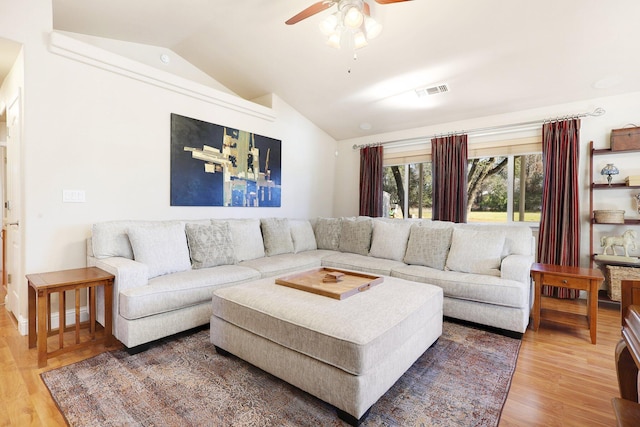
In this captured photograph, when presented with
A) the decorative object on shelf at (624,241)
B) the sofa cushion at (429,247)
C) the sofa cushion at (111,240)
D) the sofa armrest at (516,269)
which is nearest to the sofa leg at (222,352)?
the sofa cushion at (111,240)

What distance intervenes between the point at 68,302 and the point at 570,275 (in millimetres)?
4237

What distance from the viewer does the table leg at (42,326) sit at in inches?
78.4

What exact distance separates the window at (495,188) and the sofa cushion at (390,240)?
125 centimetres

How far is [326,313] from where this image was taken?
174 centimetres

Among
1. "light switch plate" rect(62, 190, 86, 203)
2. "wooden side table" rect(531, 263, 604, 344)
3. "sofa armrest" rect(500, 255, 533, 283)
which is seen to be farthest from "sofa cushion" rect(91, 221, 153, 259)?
"wooden side table" rect(531, 263, 604, 344)

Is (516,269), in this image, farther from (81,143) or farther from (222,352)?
(81,143)

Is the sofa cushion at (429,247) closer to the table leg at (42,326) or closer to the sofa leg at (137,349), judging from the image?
the sofa leg at (137,349)

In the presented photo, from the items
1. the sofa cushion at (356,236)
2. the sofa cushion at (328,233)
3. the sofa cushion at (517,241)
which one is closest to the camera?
the sofa cushion at (517,241)

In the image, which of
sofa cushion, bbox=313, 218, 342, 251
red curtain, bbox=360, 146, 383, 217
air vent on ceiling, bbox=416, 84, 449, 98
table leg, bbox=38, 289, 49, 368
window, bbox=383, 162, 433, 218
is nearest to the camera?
table leg, bbox=38, 289, 49, 368

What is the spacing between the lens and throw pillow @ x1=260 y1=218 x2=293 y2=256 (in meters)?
3.80

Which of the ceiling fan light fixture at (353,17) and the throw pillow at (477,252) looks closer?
the ceiling fan light fixture at (353,17)

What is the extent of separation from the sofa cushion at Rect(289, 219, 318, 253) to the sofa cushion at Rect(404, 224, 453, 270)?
53.4 inches

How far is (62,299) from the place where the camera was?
216 cm

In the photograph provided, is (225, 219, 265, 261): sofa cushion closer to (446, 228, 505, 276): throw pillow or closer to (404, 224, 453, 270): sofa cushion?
(404, 224, 453, 270): sofa cushion
